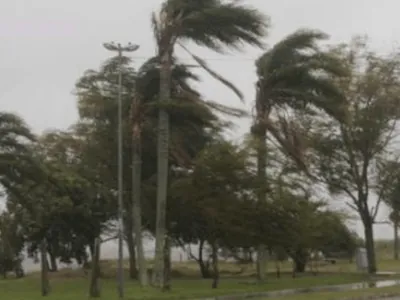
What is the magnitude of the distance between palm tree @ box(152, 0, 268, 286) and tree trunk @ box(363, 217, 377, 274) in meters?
18.7

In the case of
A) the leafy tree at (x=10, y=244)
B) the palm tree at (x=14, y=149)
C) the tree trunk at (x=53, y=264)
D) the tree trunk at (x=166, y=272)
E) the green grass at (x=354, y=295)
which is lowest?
the green grass at (x=354, y=295)

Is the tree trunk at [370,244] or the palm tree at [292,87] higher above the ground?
the palm tree at [292,87]

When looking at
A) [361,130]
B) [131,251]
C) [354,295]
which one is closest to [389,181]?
[361,130]

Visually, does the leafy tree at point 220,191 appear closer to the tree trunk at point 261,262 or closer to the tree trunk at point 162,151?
the tree trunk at point 162,151

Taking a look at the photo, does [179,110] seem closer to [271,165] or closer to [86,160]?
[271,165]

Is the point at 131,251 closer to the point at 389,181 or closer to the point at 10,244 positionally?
the point at 10,244

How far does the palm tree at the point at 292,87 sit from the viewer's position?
109ft

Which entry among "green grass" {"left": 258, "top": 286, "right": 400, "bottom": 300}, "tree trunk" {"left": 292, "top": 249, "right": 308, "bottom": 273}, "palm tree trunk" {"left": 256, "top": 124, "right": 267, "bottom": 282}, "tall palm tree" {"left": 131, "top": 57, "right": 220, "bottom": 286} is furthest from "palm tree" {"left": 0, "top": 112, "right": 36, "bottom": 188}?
"tree trunk" {"left": 292, "top": 249, "right": 308, "bottom": 273}

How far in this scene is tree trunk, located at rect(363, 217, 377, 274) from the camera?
44691mm

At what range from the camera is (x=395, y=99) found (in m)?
43.7

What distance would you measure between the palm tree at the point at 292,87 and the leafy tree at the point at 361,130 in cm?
824

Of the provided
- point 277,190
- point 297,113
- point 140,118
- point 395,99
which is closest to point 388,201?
point 395,99

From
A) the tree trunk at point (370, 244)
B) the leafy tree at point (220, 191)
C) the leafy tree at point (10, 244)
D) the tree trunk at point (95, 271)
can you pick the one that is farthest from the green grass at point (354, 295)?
the leafy tree at point (10, 244)

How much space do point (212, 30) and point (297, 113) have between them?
8314mm
